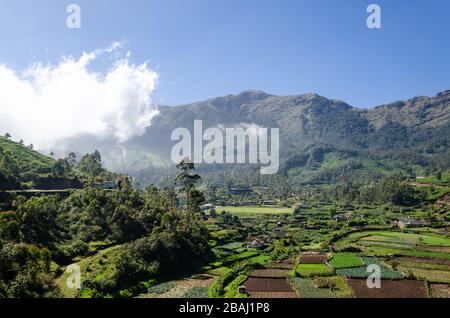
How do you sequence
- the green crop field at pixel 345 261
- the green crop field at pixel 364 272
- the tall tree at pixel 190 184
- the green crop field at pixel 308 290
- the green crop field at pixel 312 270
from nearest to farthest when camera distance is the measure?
the green crop field at pixel 308 290
the green crop field at pixel 364 272
the green crop field at pixel 312 270
the green crop field at pixel 345 261
the tall tree at pixel 190 184

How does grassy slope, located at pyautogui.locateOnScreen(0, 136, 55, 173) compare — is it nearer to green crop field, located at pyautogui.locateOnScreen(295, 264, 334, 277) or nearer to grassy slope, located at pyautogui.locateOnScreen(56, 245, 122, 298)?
grassy slope, located at pyautogui.locateOnScreen(56, 245, 122, 298)

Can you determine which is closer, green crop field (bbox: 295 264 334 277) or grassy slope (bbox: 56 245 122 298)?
grassy slope (bbox: 56 245 122 298)

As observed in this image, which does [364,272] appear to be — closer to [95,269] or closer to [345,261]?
[345,261]

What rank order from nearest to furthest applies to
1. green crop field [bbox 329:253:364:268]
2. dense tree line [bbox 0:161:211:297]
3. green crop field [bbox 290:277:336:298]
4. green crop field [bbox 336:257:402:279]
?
dense tree line [bbox 0:161:211:297] < green crop field [bbox 290:277:336:298] < green crop field [bbox 336:257:402:279] < green crop field [bbox 329:253:364:268]

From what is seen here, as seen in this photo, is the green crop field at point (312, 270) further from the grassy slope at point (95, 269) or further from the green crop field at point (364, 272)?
the grassy slope at point (95, 269)

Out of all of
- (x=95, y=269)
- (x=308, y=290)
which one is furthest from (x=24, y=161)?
(x=308, y=290)

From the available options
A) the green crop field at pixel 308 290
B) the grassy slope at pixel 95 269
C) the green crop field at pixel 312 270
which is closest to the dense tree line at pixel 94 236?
the grassy slope at pixel 95 269

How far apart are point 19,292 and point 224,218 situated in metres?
74.7

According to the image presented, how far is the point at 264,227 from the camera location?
320ft

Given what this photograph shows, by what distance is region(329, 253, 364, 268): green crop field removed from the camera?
51709mm

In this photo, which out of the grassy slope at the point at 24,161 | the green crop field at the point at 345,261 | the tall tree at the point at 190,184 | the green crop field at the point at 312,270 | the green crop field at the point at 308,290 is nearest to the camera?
the green crop field at the point at 308,290

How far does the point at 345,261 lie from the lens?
54.6 m

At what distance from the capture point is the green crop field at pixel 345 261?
5171cm

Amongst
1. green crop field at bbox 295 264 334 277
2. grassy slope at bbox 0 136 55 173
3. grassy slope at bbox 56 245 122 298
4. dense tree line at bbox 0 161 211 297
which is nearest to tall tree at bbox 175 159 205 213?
dense tree line at bbox 0 161 211 297
